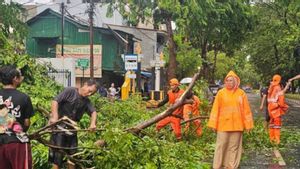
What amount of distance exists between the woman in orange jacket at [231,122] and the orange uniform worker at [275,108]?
12.3ft

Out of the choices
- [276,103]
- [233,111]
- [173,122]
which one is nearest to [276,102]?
[276,103]

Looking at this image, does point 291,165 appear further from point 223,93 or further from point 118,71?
point 118,71

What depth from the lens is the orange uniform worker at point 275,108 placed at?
1298 cm

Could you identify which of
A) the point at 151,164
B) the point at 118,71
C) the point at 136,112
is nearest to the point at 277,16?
the point at 118,71

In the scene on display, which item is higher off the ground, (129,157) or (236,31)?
(236,31)

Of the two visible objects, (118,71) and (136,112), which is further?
(118,71)

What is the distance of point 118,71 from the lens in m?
46.4

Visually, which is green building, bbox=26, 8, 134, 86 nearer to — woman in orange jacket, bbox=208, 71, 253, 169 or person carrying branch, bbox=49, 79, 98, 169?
woman in orange jacket, bbox=208, 71, 253, 169

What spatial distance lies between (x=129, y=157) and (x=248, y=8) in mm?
21615

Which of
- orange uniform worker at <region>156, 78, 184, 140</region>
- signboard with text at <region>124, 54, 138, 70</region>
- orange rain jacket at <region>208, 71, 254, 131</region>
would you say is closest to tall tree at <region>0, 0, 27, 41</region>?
signboard with text at <region>124, 54, 138, 70</region>

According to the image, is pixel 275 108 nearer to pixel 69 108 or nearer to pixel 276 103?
pixel 276 103

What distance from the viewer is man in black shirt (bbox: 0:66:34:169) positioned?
5.78 meters

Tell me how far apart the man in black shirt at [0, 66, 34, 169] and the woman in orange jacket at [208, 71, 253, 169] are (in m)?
4.30

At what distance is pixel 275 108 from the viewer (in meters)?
13.2
